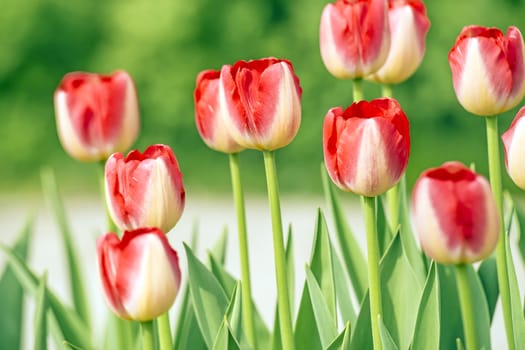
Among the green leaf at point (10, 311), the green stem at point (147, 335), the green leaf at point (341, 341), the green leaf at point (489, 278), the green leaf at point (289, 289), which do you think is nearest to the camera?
the green stem at point (147, 335)

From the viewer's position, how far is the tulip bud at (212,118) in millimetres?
1856

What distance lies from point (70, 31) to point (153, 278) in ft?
16.3

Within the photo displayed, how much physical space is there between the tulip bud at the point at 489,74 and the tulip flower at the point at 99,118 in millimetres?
619

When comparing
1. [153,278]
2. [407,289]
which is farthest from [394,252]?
[153,278]

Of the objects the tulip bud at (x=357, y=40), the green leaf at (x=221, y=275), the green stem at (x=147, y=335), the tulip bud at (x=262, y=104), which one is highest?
the tulip bud at (x=357, y=40)

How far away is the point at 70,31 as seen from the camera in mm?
6270

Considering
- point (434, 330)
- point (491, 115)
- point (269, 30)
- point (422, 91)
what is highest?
point (269, 30)

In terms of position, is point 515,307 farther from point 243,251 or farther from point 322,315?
point 243,251

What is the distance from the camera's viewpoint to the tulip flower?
204 cm

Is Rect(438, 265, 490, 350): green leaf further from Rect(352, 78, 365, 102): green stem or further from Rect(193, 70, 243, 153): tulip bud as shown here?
Rect(193, 70, 243, 153): tulip bud

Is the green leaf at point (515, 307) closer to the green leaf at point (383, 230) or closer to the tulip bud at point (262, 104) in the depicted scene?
the green leaf at point (383, 230)

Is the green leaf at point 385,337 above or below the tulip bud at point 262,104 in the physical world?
below

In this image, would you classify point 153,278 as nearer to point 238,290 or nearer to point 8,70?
point 238,290

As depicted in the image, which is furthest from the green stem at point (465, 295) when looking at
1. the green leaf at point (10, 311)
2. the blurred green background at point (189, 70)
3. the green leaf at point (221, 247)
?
the blurred green background at point (189, 70)
